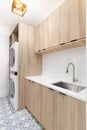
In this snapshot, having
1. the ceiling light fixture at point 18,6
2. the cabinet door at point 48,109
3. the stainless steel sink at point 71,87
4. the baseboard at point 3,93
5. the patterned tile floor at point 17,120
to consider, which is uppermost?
the ceiling light fixture at point 18,6

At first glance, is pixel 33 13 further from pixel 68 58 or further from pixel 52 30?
pixel 68 58

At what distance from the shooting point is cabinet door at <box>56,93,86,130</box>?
945 mm

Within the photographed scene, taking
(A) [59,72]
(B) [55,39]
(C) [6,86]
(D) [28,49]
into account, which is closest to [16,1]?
(B) [55,39]

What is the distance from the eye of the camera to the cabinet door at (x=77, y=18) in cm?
122

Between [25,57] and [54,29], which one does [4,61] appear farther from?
[54,29]

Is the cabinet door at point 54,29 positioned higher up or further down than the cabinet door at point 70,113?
higher up

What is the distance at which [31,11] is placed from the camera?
221cm

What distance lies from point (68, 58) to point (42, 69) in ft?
3.13

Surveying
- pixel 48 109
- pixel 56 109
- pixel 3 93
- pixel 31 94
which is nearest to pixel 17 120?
pixel 31 94

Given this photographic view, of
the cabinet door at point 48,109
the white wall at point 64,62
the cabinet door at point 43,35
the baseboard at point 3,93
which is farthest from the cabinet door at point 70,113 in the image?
the baseboard at point 3,93

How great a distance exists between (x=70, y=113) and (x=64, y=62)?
1.08 metres

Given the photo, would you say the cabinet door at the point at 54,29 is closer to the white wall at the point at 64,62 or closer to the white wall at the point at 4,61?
the white wall at the point at 64,62

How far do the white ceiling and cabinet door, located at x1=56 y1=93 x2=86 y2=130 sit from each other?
178cm

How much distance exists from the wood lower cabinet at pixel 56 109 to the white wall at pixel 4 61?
1616mm
